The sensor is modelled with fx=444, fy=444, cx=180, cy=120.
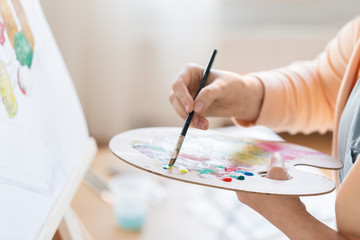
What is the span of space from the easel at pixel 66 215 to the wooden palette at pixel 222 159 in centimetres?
12

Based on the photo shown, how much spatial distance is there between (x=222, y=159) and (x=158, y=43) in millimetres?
1540

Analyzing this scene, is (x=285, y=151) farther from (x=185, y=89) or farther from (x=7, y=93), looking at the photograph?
(x=7, y=93)

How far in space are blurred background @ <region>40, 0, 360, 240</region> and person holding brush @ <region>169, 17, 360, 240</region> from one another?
107 cm

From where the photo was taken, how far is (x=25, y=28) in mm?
631

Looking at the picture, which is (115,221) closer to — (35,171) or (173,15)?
(35,171)

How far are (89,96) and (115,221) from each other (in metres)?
0.87

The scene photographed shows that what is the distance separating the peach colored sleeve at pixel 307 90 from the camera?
2.48 ft

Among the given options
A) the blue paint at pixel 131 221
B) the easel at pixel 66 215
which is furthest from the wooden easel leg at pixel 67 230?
the blue paint at pixel 131 221

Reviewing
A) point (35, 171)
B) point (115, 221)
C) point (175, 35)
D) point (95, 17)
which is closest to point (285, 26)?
point (175, 35)

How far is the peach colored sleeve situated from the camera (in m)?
0.76

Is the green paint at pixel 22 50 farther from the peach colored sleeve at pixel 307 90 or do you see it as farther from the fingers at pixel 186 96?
the peach colored sleeve at pixel 307 90

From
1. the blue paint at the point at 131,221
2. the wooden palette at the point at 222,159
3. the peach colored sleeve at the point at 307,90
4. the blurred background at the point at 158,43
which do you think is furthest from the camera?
the blurred background at the point at 158,43

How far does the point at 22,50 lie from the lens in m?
0.60

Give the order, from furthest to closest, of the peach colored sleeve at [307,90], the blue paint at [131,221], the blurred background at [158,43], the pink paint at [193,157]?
1. the blurred background at [158,43]
2. the blue paint at [131,221]
3. the peach colored sleeve at [307,90]
4. the pink paint at [193,157]
